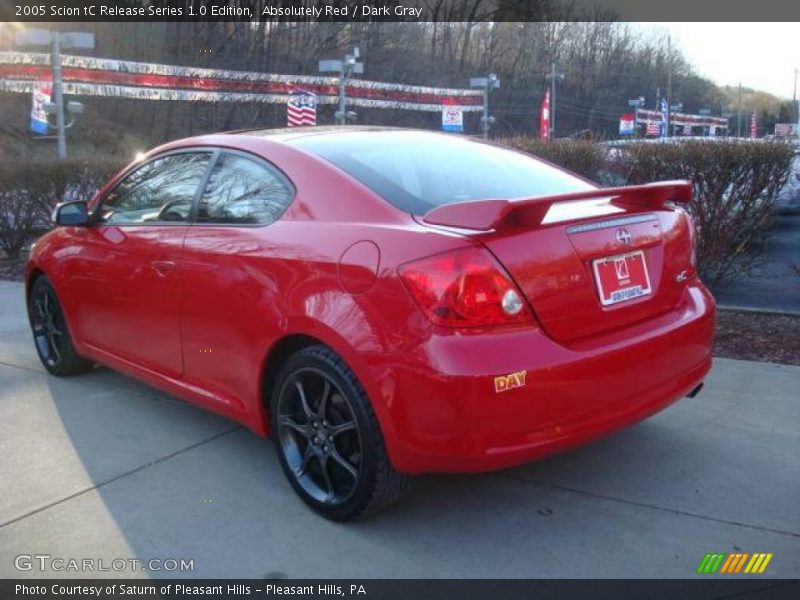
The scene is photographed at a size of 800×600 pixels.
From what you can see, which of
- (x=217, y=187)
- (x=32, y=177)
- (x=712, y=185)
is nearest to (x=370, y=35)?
(x=32, y=177)

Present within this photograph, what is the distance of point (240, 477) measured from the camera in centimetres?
359

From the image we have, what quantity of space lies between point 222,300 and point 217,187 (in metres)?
0.61

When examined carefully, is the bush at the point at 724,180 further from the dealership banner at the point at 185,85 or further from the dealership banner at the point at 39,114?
the dealership banner at the point at 185,85

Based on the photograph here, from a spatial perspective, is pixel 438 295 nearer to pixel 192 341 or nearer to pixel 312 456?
pixel 312 456

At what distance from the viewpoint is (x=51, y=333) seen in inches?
200

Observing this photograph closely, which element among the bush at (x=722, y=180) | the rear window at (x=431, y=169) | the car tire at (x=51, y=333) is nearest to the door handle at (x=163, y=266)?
the rear window at (x=431, y=169)

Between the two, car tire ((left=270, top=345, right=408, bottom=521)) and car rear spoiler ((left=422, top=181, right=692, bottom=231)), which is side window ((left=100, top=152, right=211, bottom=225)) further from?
car rear spoiler ((left=422, top=181, right=692, bottom=231))

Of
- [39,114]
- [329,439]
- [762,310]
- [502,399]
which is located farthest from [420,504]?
[39,114]

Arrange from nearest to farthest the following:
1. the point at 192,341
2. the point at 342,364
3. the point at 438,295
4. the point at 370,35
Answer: the point at 438,295, the point at 342,364, the point at 192,341, the point at 370,35

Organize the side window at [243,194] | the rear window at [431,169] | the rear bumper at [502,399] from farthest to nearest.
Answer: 1. the side window at [243,194]
2. the rear window at [431,169]
3. the rear bumper at [502,399]

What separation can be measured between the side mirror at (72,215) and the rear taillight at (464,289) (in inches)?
103

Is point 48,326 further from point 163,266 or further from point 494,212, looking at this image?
point 494,212

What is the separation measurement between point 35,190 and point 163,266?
24.9 ft

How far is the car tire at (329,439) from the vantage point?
2.92 meters
